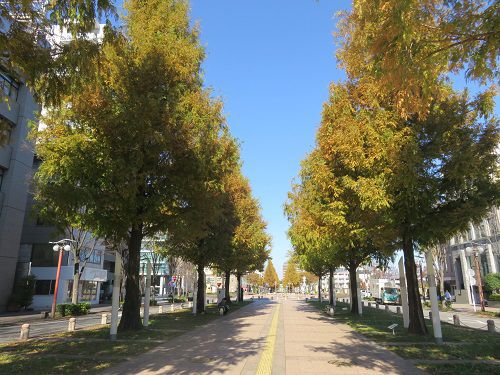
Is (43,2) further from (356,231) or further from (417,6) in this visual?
(356,231)

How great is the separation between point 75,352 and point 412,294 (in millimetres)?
10921

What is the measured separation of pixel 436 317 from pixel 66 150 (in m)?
12.2

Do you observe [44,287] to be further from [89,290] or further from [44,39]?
[44,39]

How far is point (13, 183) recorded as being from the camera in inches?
1294

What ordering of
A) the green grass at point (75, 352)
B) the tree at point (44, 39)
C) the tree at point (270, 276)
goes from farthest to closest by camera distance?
the tree at point (270, 276)
the green grass at point (75, 352)
the tree at point (44, 39)

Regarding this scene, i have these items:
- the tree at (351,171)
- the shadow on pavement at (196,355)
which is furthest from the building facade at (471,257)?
the shadow on pavement at (196,355)

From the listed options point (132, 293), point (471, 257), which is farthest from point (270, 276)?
point (132, 293)

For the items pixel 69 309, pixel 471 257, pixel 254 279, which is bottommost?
Answer: pixel 69 309

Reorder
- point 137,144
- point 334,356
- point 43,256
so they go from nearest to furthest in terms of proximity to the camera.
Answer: point 334,356, point 137,144, point 43,256

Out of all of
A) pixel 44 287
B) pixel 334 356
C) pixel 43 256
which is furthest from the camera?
pixel 43 256

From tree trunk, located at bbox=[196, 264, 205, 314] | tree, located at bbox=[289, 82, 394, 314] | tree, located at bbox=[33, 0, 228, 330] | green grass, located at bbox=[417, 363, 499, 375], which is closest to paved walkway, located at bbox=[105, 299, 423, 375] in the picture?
green grass, located at bbox=[417, 363, 499, 375]

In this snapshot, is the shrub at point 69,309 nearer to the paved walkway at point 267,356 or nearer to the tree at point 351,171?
the paved walkway at point 267,356

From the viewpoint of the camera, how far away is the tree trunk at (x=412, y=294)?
1391 cm

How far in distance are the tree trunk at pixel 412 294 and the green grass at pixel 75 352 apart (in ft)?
27.3
